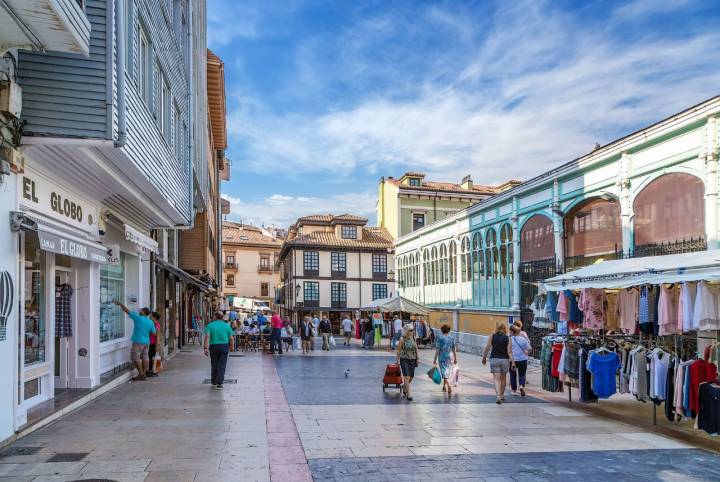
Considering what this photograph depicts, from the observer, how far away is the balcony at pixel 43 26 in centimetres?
610

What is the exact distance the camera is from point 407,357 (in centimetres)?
1237

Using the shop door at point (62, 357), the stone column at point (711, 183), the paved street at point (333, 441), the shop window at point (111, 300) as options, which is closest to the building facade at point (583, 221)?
the stone column at point (711, 183)

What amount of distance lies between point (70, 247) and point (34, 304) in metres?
1.14

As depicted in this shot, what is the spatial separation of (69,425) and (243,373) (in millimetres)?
7674

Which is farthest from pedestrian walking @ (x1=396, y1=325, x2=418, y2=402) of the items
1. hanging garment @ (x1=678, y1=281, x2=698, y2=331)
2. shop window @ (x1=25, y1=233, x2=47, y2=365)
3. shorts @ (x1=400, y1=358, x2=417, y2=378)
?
shop window @ (x1=25, y1=233, x2=47, y2=365)

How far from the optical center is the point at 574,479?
6668mm

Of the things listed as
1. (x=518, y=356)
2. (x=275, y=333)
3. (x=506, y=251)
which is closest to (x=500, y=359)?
(x=518, y=356)

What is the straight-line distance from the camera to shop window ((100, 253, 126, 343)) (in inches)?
504

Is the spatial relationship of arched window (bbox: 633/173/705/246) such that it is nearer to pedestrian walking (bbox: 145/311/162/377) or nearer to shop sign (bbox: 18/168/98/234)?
pedestrian walking (bbox: 145/311/162/377)

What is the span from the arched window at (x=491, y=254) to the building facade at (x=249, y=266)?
169 ft

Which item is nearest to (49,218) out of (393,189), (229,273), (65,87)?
(65,87)

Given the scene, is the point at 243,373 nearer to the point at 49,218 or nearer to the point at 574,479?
the point at 49,218

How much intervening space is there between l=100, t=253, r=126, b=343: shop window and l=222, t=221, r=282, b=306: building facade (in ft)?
193

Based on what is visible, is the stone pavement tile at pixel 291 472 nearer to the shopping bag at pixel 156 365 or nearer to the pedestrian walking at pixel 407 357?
the pedestrian walking at pixel 407 357
